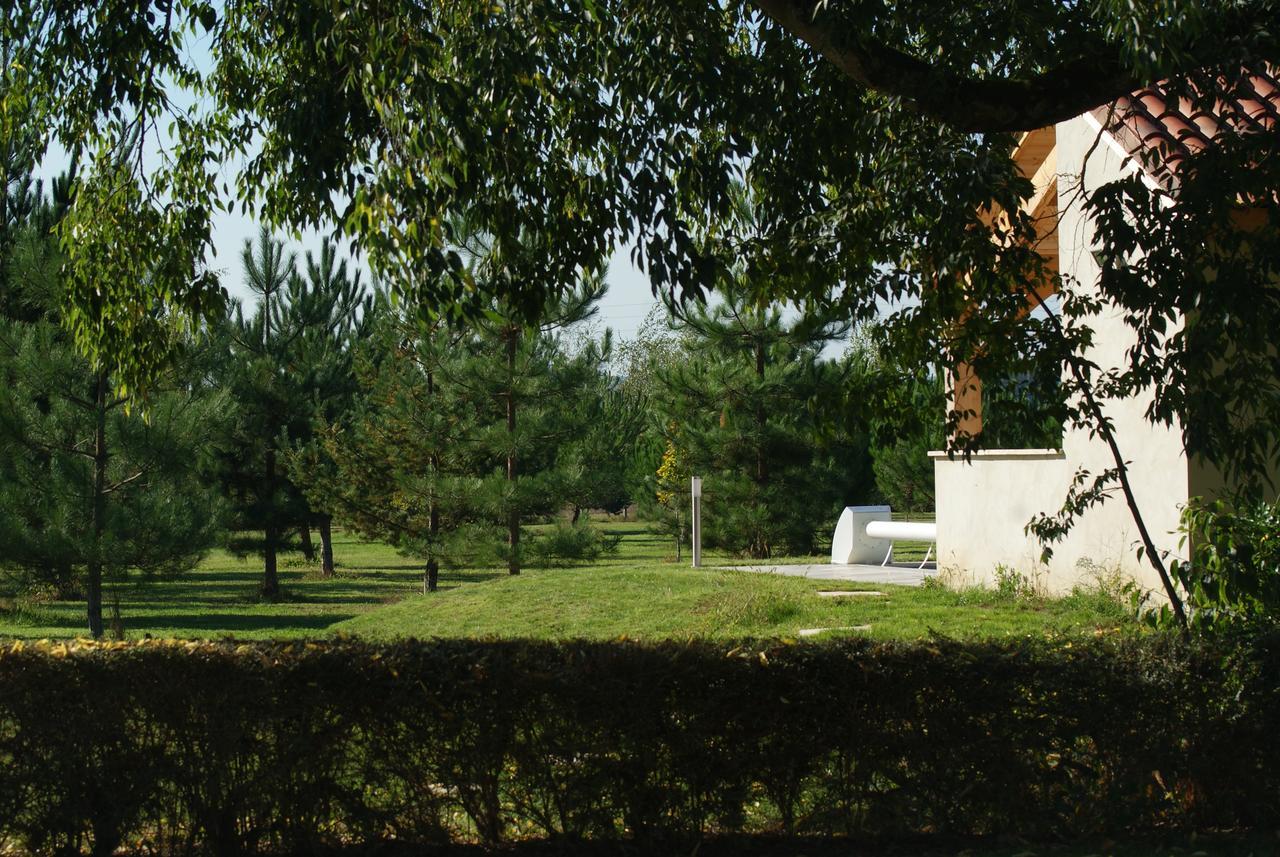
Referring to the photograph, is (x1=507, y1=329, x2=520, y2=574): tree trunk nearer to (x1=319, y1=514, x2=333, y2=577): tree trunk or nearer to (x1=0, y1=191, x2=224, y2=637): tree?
(x1=0, y1=191, x2=224, y2=637): tree

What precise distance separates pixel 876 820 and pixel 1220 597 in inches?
72.1

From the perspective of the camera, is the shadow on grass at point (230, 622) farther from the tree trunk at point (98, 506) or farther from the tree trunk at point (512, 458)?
the tree trunk at point (512, 458)

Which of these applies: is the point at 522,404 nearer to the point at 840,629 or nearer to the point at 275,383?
the point at 275,383

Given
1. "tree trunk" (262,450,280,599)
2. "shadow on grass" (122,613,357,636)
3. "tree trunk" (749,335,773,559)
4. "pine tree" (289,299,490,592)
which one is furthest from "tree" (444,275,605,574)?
"tree trunk" (262,450,280,599)

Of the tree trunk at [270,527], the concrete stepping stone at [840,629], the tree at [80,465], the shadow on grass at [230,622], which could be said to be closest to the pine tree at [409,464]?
the tree trunk at [270,527]

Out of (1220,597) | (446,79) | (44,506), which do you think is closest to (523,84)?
(446,79)

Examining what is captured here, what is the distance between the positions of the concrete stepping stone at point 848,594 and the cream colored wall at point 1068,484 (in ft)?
3.91

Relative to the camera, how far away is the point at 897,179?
6273 mm

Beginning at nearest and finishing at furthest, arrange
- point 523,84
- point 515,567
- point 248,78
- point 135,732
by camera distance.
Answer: point 135,732
point 523,84
point 248,78
point 515,567

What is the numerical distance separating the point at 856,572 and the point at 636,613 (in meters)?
5.29

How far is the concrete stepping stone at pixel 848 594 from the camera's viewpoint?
1245 cm

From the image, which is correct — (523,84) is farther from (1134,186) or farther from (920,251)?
(1134,186)

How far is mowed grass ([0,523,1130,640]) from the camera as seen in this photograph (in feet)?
33.9

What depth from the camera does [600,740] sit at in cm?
482
